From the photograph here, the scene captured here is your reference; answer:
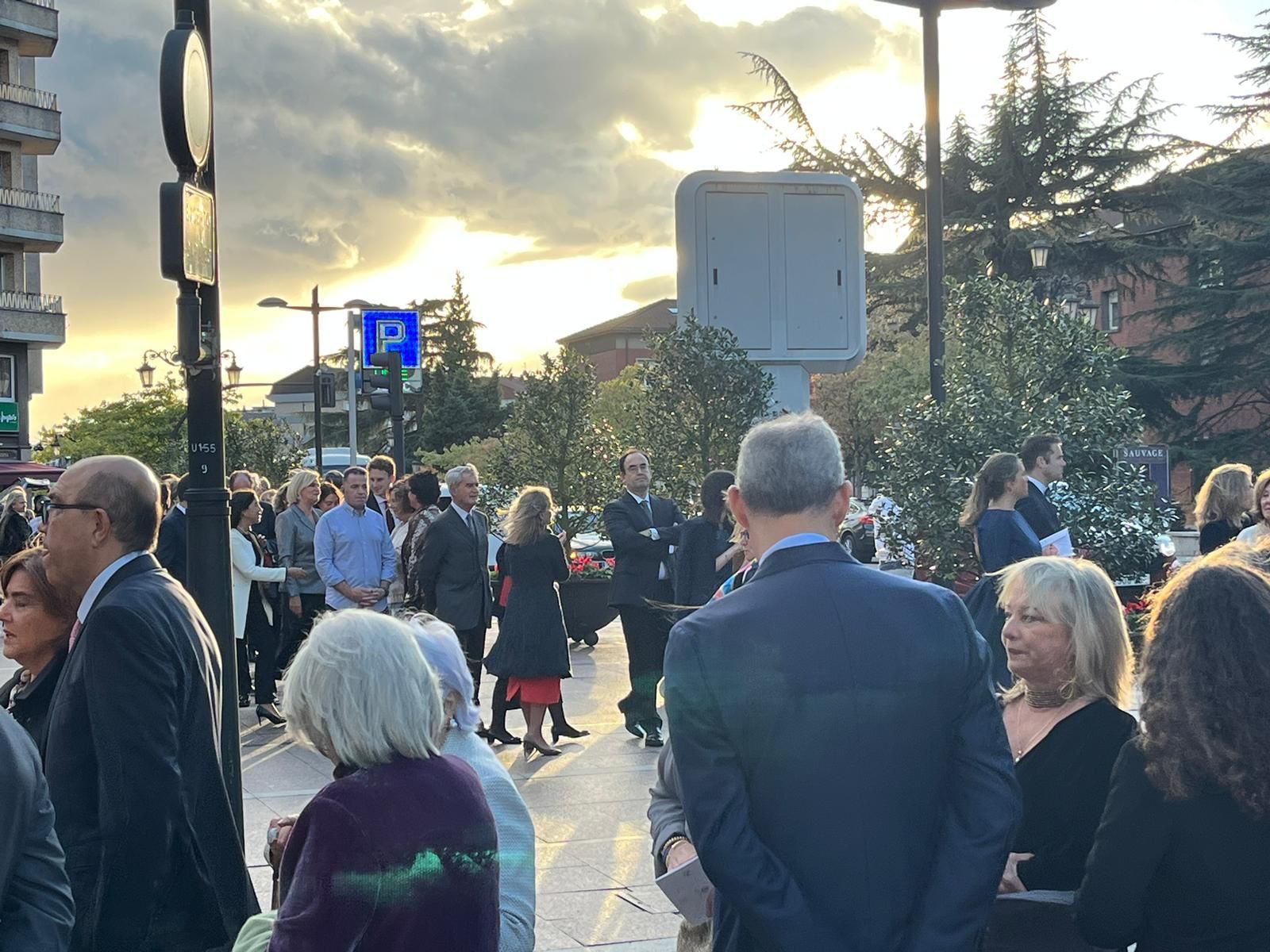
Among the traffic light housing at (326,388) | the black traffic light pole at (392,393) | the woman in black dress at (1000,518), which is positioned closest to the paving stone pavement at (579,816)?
the woman in black dress at (1000,518)

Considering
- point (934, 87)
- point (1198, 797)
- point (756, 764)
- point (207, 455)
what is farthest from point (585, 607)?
point (756, 764)

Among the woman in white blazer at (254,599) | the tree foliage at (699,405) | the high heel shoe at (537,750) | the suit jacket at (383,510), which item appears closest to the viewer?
the high heel shoe at (537,750)

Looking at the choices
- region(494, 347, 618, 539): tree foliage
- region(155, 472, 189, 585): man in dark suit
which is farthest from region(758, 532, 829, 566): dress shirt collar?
region(494, 347, 618, 539): tree foliage

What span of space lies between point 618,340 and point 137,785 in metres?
118

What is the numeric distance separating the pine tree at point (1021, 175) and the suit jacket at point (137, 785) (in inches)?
1174

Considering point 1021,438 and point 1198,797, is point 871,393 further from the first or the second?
point 1198,797

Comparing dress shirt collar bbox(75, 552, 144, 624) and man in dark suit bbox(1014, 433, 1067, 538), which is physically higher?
man in dark suit bbox(1014, 433, 1067, 538)

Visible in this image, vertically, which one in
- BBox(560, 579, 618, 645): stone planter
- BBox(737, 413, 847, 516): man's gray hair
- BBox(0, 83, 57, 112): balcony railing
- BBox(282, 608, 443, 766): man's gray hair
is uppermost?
BBox(0, 83, 57, 112): balcony railing

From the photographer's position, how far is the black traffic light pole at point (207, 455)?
5.66 meters

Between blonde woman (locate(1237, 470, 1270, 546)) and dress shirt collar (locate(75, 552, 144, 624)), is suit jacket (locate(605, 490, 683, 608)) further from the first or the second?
dress shirt collar (locate(75, 552, 144, 624))

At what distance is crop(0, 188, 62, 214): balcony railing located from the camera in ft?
167

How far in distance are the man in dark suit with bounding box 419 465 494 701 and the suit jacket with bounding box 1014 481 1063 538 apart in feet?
13.3

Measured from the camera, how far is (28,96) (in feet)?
170

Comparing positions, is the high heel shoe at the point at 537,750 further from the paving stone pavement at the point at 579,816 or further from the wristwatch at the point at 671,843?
the wristwatch at the point at 671,843
